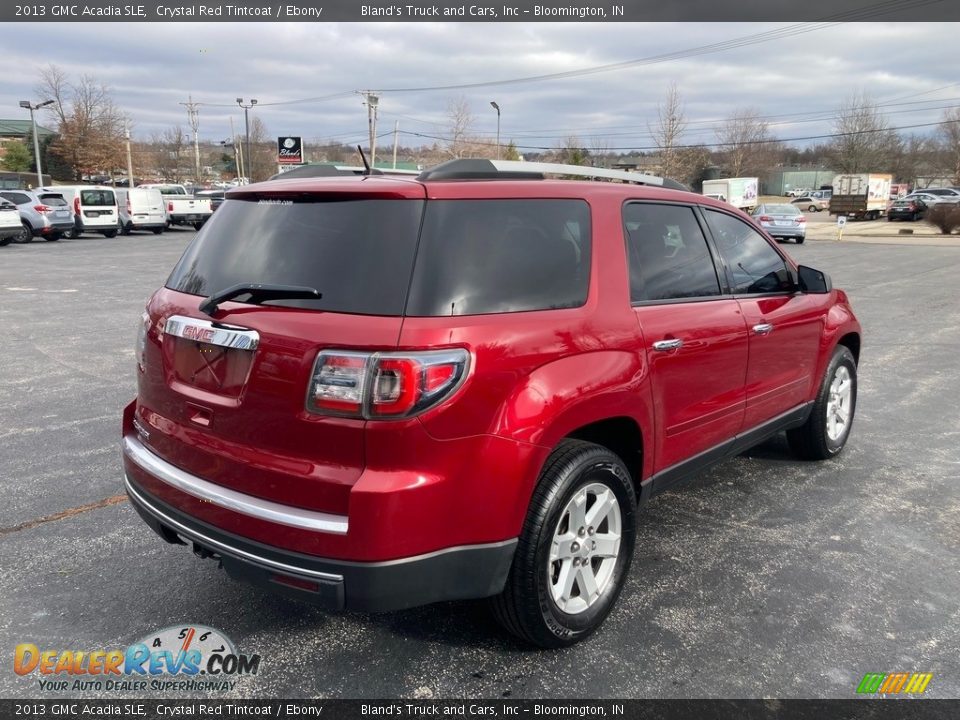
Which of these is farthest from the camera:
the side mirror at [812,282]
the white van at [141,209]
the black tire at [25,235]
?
the white van at [141,209]

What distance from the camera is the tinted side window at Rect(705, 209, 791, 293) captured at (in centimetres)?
395

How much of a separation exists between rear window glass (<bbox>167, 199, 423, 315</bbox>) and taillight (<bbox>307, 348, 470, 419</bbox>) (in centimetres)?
17

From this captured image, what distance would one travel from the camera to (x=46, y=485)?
4383 millimetres

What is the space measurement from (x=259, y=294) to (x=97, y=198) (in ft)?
90.0

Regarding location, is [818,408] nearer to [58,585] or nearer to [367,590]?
[367,590]

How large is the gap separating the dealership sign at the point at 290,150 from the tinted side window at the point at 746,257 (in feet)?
138

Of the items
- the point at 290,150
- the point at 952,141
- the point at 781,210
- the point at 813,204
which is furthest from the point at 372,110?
the point at 952,141

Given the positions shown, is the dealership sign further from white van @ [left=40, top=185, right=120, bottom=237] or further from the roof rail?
the roof rail

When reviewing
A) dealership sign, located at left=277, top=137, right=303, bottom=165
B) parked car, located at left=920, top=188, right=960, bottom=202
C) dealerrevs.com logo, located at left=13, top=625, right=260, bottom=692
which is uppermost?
dealership sign, located at left=277, top=137, right=303, bottom=165

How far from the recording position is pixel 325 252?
2.62 m

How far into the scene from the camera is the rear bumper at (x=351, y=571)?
2.38 m

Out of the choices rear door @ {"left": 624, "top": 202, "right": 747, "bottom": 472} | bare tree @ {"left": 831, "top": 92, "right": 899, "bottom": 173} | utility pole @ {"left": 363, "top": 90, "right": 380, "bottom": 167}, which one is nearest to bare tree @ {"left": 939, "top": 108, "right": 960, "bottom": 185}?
bare tree @ {"left": 831, "top": 92, "right": 899, "bottom": 173}

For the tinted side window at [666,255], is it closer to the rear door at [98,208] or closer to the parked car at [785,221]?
the parked car at [785,221]

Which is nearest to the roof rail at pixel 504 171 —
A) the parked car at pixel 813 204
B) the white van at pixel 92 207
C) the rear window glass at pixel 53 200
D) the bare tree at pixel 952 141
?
the rear window glass at pixel 53 200
